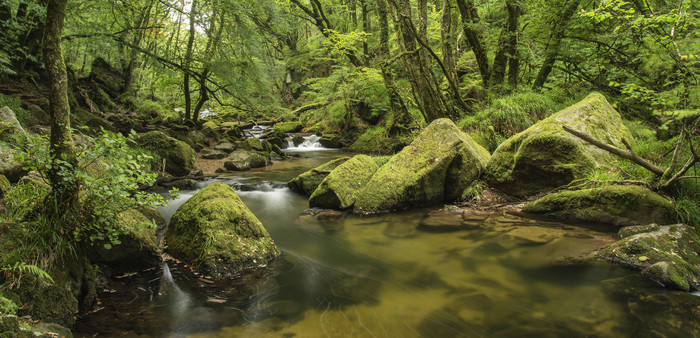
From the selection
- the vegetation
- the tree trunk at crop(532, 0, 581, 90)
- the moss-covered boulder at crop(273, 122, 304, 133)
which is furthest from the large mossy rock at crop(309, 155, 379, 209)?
the moss-covered boulder at crop(273, 122, 304, 133)

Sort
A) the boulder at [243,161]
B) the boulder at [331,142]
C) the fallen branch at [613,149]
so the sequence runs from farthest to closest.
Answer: the boulder at [331,142], the boulder at [243,161], the fallen branch at [613,149]

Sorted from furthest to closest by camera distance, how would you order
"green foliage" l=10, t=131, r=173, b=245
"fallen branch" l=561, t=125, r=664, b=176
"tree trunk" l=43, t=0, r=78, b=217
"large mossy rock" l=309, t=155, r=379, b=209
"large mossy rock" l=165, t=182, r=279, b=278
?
"large mossy rock" l=309, t=155, r=379, b=209
"fallen branch" l=561, t=125, r=664, b=176
"large mossy rock" l=165, t=182, r=279, b=278
"tree trunk" l=43, t=0, r=78, b=217
"green foliage" l=10, t=131, r=173, b=245

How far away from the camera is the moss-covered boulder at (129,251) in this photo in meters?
3.86

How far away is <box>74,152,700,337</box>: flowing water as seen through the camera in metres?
3.12

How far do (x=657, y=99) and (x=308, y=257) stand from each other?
198 inches

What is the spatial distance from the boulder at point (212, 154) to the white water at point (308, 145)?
4762 mm

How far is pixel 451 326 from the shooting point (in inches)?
127

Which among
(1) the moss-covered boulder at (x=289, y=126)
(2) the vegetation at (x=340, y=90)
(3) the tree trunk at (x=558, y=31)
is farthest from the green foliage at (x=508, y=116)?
(1) the moss-covered boulder at (x=289, y=126)

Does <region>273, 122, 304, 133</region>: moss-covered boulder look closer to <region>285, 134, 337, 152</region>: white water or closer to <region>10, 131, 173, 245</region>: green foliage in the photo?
<region>285, 134, 337, 152</region>: white water

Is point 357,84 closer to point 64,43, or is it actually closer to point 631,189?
point 64,43

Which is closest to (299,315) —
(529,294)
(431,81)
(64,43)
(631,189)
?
(529,294)

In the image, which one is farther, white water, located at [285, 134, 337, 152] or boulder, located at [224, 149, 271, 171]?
white water, located at [285, 134, 337, 152]

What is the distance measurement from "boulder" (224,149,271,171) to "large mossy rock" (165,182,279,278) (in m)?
7.28

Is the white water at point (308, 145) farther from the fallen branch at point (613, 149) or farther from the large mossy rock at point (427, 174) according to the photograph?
the fallen branch at point (613, 149)
